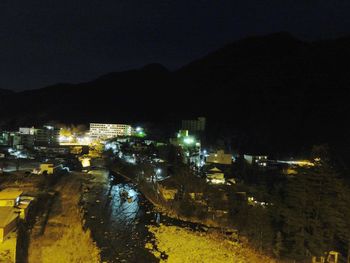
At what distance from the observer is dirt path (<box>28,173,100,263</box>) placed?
10805mm

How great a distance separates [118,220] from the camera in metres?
16.3

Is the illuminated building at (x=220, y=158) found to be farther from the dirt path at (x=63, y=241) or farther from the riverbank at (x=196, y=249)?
the dirt path at (x=63, y=241)

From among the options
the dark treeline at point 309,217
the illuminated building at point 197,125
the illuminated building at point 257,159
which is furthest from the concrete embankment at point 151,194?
the illuminated building at point 197,125

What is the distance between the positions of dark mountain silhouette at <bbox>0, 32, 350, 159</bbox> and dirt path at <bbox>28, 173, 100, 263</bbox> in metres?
19.1

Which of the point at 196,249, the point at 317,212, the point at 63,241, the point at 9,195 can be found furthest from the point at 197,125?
the point at 317,212

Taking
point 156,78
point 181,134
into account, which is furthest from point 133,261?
point 156,78

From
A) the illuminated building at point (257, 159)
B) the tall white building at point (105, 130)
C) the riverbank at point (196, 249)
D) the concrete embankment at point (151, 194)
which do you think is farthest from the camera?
the tall white building at point (105, 130)

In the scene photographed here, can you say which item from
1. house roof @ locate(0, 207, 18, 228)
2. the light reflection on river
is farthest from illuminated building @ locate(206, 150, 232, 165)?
house roof @ locate(0, 207, 18, 228)

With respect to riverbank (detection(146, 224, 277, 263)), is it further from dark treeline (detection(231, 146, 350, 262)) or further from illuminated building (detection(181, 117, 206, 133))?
illuminated building (detection(181, 117, 206, 133))

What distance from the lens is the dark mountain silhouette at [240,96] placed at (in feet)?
111

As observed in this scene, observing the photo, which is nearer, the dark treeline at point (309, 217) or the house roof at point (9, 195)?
the dark treeline at point (309, 217)

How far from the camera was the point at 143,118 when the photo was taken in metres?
68.0

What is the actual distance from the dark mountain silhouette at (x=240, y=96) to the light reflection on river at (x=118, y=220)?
13985 millimetres

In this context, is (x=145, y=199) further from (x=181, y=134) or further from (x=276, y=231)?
(x=181, y=134)
